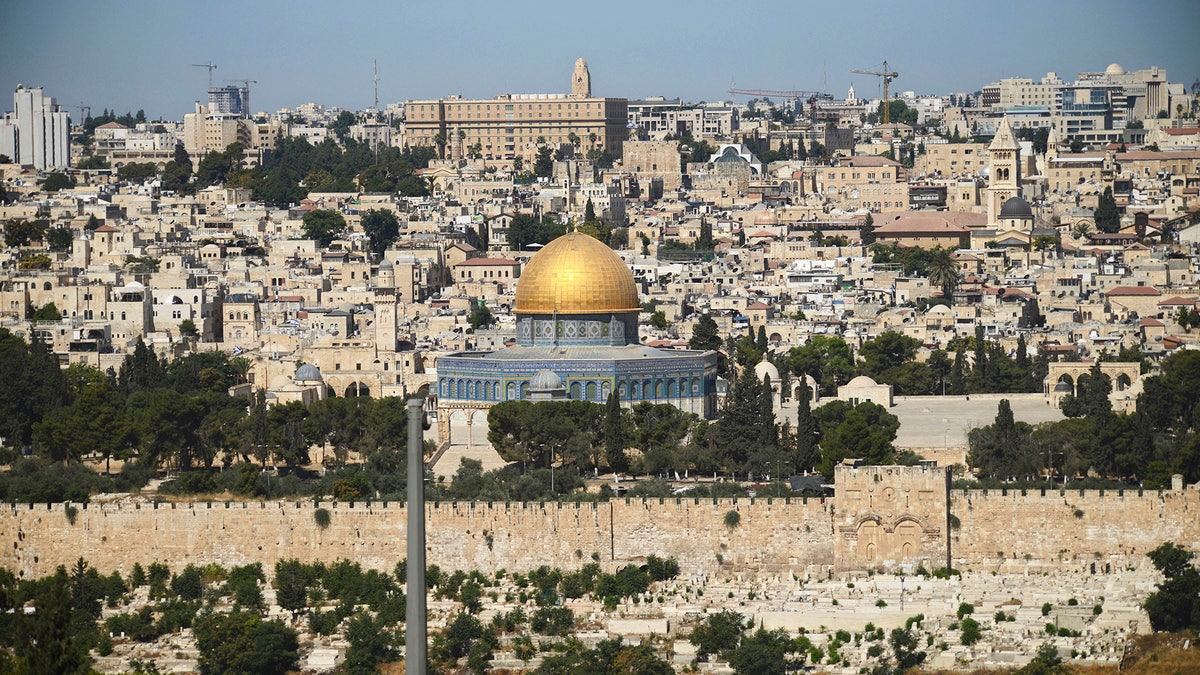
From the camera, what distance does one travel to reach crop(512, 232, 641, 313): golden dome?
46625 millimetres

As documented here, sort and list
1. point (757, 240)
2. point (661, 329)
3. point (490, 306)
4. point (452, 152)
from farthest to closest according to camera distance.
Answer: point (452, 152)
point (757, 240)
point (490, 306)
point (661, 329)

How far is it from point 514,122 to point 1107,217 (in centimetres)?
4274

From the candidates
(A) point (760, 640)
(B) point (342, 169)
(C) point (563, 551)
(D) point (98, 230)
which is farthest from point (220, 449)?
(B) point (342, 169)

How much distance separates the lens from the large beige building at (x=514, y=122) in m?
117

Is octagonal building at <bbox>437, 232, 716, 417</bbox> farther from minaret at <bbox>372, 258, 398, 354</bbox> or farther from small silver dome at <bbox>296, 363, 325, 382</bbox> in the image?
minaret at <bbox>372, 258, 398, 354</bbox>

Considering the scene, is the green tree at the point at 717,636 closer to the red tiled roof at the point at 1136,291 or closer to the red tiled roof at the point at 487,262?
the red tiled roof at the point at 1136,291

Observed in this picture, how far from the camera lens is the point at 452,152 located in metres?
114

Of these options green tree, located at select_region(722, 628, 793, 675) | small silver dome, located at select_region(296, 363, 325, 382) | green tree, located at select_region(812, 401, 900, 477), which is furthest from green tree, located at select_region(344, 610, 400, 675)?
small silver dome, located at select_region(296, 363, 325, 382)

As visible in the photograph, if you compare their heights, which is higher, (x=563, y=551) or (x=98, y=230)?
(x=98, y=230)

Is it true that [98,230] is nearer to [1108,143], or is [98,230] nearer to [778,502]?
[778,502]

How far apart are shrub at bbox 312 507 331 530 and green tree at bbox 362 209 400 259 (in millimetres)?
41278

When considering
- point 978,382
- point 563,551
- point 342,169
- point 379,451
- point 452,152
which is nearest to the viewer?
point 563,551

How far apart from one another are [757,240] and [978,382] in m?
29.5

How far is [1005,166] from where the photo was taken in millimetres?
85062
